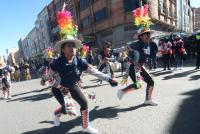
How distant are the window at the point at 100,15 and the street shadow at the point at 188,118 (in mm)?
26670

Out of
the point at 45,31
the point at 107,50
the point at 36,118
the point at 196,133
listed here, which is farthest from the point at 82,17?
the point at 196,133

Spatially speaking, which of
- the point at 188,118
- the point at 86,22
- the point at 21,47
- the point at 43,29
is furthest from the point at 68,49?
the point at 21,47

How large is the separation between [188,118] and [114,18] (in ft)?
86.5

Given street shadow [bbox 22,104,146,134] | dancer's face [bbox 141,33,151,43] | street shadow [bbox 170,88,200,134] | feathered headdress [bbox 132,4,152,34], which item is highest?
feathered headdress [bbox 132,4,152,34]

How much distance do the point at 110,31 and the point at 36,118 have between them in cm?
2589

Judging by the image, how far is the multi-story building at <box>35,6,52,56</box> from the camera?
180 feet

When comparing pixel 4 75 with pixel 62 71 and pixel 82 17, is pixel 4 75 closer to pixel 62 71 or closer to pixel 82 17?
pixel 62 71

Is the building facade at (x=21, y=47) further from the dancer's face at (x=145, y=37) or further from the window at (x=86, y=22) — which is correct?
the dancer's face at (x=145, y=37)

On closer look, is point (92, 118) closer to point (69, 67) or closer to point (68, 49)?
point (69, 67)

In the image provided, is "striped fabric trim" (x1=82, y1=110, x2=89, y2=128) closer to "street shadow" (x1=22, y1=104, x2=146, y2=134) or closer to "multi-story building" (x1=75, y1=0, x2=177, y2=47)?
"street shadow" (x1=22, y1=104, x2=146, y2=134)

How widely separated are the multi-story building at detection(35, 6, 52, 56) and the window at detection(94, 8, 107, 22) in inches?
857

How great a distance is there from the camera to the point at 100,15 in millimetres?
33062

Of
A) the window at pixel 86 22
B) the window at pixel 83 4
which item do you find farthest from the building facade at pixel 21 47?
the window at pixel 83 4

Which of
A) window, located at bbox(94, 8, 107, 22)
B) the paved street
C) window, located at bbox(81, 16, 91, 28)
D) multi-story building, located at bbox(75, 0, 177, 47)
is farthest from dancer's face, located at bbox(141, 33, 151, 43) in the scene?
window, located at bbox(81, 16, 91, 28)
